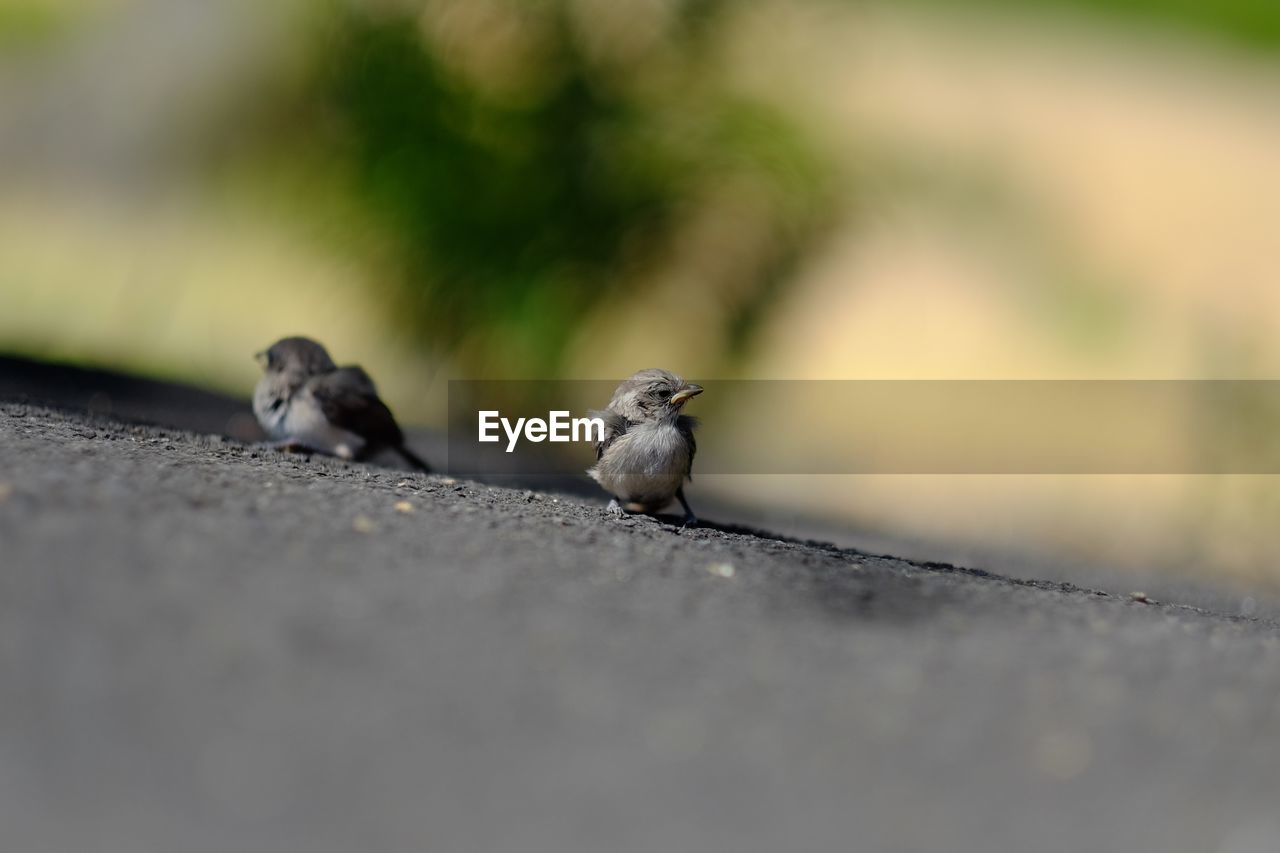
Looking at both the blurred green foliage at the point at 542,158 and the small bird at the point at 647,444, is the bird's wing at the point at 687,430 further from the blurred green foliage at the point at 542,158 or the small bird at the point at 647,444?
the blurred green foliage at the point at 542,158

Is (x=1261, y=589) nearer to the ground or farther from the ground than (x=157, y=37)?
nearer to the ground

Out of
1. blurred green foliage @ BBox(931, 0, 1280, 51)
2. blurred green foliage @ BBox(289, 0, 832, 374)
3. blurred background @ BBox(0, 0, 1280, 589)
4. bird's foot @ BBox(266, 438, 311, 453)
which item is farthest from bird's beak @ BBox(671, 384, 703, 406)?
blurred green foliage @ BBox(931, 0, 1280, 51)

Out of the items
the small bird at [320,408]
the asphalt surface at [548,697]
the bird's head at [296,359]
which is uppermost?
the bird's head at [296,359]

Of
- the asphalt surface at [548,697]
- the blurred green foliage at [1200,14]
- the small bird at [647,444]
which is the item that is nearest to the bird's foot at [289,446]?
the small bird at [647,444]

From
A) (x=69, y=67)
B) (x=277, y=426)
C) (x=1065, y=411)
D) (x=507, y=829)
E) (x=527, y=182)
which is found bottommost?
(x=507, y=829)

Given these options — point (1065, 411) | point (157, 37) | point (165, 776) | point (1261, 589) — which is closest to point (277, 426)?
point (165, 776)

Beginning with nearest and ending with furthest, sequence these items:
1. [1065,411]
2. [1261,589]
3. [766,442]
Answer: [1261,589] → [766,442] → [1065,411]

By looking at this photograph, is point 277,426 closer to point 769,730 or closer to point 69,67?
point 769,730

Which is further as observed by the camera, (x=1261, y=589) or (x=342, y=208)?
(x=342, y=208)
